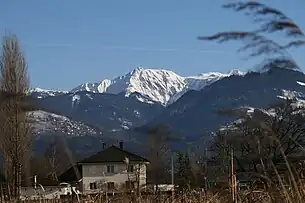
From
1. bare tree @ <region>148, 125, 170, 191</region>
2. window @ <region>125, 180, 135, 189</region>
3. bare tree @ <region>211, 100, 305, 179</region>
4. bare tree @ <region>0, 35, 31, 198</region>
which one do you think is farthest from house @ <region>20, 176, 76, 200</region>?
bare tree @ <region>0, 35, 31, 198</region>

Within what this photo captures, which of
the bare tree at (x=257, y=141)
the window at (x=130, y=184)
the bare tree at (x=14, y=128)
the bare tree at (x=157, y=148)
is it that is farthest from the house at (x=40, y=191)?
the bare tree at (x=14, y=128)

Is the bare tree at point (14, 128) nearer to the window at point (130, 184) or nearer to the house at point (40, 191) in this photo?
the house at point (40, 191)

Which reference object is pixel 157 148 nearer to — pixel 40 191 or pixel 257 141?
pixel 257 141

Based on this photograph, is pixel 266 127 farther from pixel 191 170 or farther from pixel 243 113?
pixel 191 170

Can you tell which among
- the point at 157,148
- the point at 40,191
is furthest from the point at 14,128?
the point at 157,148

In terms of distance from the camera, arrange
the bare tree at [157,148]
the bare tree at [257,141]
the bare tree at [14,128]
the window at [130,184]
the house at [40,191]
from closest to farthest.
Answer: the bare tree at [257,141], the bare tree at [157,148], the window at [130,184], the house at [40,191], the bare tree at [14,128]

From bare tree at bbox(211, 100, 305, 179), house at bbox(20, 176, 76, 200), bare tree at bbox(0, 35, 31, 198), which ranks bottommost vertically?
house at bbox(20, 176, 76, 200)

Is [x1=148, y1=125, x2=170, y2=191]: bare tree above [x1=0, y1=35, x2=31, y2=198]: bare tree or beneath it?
beneath

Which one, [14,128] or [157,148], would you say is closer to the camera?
[157,148]

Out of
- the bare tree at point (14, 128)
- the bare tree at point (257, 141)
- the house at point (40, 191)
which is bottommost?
the house at point (40, 191)

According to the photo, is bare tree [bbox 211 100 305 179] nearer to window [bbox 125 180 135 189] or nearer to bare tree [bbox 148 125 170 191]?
bare tree [bbox 148 125 170 191]

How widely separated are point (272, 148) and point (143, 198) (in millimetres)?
3112

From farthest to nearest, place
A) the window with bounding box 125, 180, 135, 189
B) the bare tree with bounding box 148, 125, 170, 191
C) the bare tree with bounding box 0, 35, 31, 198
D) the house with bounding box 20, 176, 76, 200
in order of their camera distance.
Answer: the bare tree with bounding box 0, 35, 31, 198 < the house with bounding box 20, 176, 76, 200 < the window with bounding box 125, 180, 135, 189 < the bare tree with bounding box 148, 125, 170, 191

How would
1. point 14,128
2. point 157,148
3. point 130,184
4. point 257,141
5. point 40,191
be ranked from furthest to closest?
point 14,128 → point 40,191 → point 130,184 → point 157,148 → point 257,141
